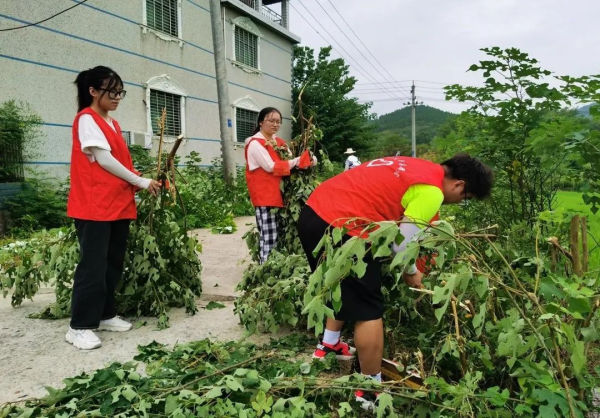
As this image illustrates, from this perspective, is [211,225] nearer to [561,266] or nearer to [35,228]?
[35,228]

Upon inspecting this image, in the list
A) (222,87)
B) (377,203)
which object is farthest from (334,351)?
(222,87)

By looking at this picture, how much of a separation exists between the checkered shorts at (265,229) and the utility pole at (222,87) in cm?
730

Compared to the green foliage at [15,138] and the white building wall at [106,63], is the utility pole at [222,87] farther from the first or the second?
the green foliage at [15,138]

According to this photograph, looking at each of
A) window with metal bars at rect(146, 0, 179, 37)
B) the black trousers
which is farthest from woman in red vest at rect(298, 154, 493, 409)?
window with metal bars at rect(146, 0, 179, 37)

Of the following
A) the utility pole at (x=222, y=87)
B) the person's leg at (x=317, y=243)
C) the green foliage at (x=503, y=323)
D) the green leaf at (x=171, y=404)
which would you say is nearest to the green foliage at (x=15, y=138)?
the utility pole at (x=222, y=87)

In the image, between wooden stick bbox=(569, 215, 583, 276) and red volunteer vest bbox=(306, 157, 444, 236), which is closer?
wooden stick bbox=(569, 215, 583, 276)

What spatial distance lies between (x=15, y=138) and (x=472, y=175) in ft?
Answer: 25.6

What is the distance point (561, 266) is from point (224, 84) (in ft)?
32.4

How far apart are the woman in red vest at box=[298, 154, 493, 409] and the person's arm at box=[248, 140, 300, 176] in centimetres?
163

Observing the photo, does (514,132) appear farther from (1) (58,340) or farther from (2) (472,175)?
(1) (58,340)

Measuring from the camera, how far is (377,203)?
2332 millimetres

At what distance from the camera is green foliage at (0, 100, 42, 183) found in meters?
7.49

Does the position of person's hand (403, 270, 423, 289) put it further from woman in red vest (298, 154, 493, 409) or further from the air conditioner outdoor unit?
the air conditioner outdoor unit

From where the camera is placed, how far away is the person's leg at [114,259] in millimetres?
3266
